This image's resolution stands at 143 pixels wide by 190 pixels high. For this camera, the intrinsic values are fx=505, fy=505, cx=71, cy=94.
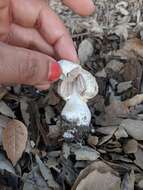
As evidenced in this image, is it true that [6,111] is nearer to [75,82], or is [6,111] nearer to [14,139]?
[14,139]

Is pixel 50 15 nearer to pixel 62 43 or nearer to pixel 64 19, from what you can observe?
pixel 62 43

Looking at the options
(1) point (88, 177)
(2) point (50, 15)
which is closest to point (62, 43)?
(2) point (50, 15)

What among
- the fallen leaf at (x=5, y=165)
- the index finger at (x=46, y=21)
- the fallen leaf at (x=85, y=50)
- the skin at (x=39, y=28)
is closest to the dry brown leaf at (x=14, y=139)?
the fallen leaf at (x=5, y=165)

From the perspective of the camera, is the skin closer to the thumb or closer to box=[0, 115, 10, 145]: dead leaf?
the thumb

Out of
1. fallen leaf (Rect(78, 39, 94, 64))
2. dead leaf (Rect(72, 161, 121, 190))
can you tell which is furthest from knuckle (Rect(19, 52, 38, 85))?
fallen leaf (Rect(78, 39, 94, 64))

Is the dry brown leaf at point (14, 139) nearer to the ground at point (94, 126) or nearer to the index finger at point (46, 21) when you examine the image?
the ground at point (94, 126)
